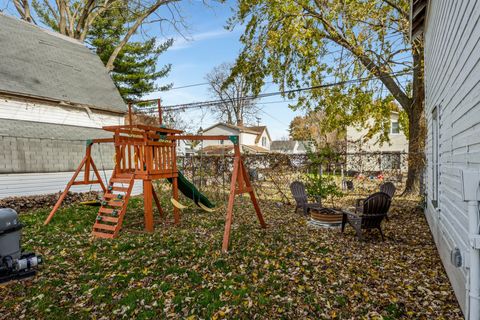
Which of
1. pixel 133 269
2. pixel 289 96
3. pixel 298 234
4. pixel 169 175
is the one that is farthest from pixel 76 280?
pixel 289 96

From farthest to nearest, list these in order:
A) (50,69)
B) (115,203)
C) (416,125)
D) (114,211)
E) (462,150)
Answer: (50,69), (416,125), (115,203), (114,211), (462,150)

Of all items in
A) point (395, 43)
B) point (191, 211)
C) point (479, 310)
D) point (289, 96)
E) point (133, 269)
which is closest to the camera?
point (479, 310)

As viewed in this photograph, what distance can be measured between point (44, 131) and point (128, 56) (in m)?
14.9

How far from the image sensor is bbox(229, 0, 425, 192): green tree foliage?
406 inches

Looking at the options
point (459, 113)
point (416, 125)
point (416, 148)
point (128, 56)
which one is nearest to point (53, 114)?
point (459, 113)

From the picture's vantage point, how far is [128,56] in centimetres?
2322

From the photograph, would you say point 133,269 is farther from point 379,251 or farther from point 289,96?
point 289,96

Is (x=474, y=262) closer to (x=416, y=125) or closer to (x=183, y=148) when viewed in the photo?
(x=416, y=125)

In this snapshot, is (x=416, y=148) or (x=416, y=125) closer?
(x=416, y=148)

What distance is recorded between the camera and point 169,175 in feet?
23.5

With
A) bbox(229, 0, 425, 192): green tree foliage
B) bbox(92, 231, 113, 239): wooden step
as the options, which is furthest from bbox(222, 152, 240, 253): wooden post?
bbox(229, 0, 425, 192): green tree foliage

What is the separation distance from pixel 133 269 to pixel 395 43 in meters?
11.4

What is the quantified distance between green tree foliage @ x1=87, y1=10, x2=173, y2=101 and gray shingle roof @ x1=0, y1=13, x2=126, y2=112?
779cm

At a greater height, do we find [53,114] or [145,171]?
[53,114]
